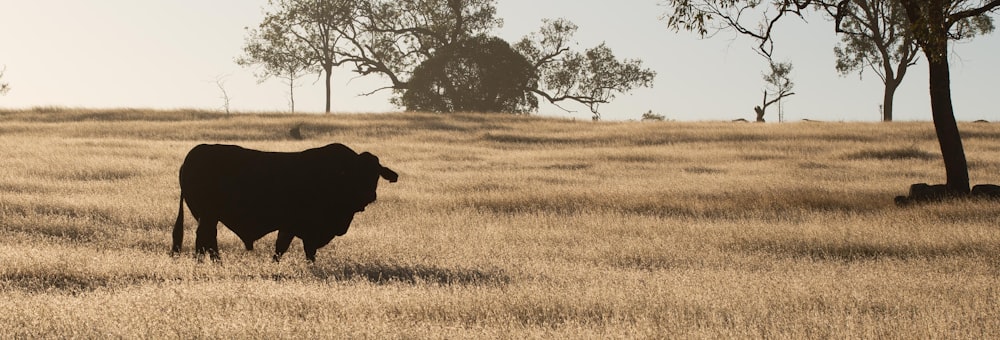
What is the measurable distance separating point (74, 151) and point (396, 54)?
3494 cm

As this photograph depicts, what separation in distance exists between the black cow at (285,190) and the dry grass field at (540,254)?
0.44 meters

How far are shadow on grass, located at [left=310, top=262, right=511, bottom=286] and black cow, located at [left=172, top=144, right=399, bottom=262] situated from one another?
0.54 meters

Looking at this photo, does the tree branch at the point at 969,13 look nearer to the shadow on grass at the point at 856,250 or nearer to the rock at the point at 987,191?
the rock at the point at 987,191

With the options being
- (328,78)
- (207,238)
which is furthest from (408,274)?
(328,78)

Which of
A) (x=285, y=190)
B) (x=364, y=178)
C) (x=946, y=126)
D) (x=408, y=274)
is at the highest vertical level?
(x=946, y=126)

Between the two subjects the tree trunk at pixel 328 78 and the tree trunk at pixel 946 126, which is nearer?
the tree trunk at pixel 946 126

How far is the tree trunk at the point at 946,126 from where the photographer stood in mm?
22500

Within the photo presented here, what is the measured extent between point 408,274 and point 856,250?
6.85m

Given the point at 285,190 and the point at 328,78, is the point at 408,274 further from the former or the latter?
the point at 328,78

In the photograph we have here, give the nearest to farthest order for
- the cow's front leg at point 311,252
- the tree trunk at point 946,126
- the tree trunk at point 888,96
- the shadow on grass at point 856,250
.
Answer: the cow's front leg at point 311,252 < the shadow on grass at point 856,250 < the tree trunk at point 946,126 < the tree trunk at point 888,96

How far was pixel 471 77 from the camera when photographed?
60.6 metres

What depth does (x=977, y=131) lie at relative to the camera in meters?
40.2

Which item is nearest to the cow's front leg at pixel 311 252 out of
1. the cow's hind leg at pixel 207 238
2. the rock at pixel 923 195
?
the cow's hind leg at pixel 207 238

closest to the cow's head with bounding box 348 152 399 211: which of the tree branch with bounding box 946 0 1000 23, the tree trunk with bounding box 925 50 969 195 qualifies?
the tree branch with bounding box 946 0 1000 23
